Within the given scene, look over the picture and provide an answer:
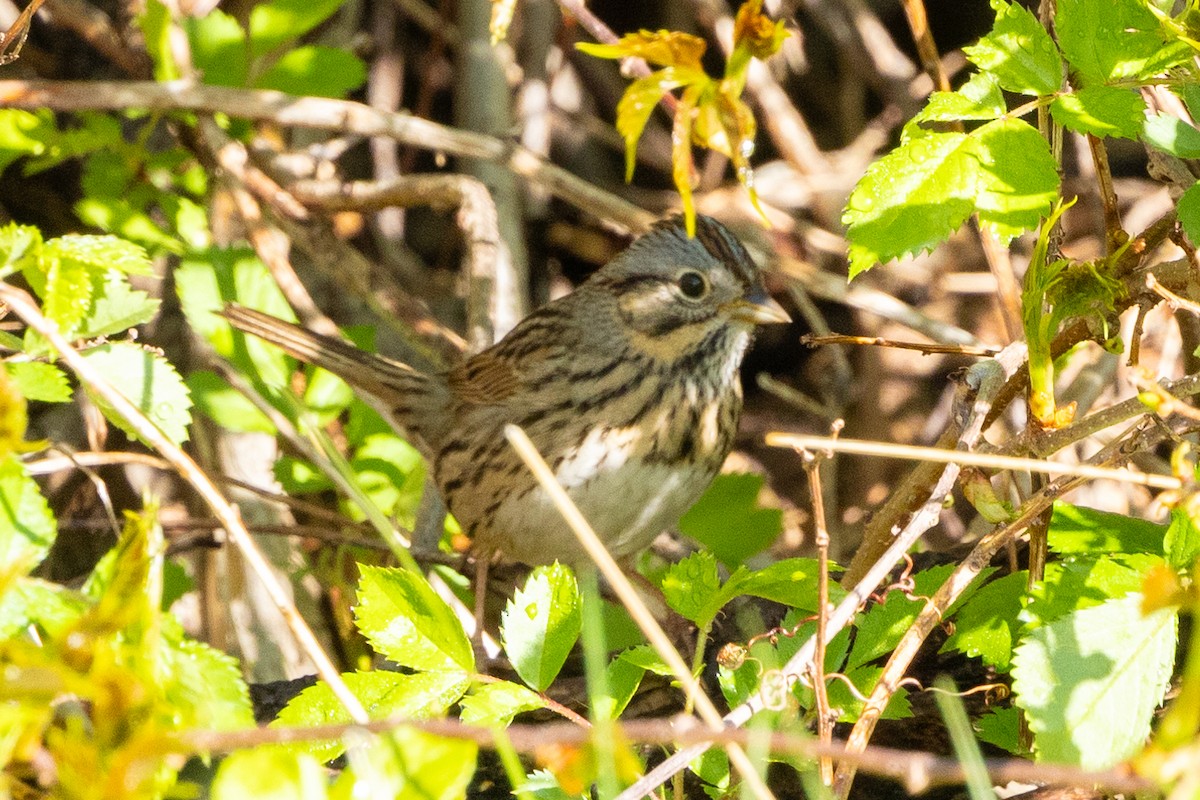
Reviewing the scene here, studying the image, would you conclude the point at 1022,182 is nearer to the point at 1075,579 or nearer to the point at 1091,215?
the point at 1075,579

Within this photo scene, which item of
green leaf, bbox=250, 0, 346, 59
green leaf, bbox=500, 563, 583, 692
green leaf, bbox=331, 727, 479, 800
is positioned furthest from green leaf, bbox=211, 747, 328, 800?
green leaf, bbox=250, 0, 346, 59

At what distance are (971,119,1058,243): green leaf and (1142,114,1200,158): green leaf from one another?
0.11 m

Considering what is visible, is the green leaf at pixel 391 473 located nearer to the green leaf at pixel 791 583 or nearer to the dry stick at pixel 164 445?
the dry stick at pixel 164 445

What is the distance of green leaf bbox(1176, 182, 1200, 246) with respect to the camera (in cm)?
156

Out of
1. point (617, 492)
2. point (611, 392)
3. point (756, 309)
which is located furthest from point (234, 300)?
point (756, 309)

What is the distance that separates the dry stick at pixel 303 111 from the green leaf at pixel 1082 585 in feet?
5.46

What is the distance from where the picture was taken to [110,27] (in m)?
3.31

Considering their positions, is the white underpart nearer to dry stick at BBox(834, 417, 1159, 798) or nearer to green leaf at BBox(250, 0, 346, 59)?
dry stick at BBox(834, 417, 1159, 798)

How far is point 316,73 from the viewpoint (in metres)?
3.06

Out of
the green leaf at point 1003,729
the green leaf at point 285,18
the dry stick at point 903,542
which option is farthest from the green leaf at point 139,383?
the green leaf at point 285,18

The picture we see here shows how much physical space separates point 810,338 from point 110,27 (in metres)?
2.18

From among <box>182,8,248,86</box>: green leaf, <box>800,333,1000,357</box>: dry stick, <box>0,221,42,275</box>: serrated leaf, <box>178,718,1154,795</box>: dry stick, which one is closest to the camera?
<box>178,718,1154,795</box>: dry stick

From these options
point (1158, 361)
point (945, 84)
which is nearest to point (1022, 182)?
A: point (945, 84)

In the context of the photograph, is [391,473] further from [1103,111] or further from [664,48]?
[1103,111]
